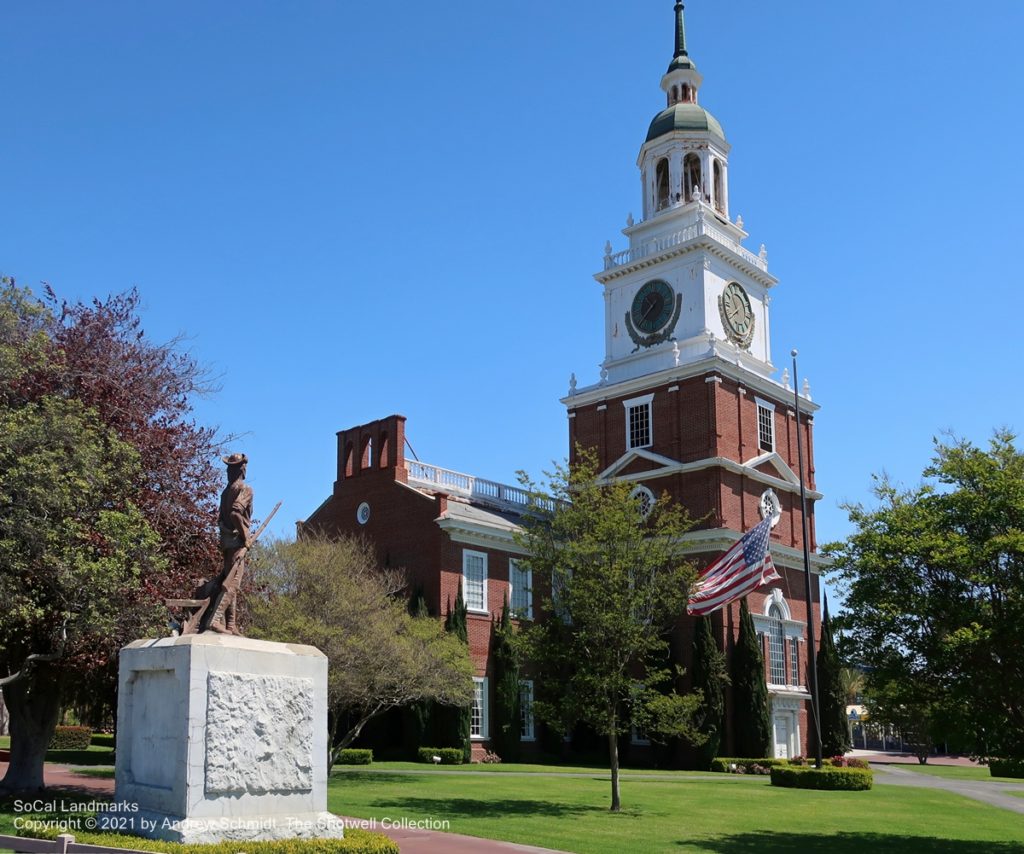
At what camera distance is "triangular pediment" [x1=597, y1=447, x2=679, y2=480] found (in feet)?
155

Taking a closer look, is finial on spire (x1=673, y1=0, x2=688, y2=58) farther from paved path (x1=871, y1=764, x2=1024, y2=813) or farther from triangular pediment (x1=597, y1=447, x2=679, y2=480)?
paved path (x1=871, y1=764, x2=1024, y2=813)

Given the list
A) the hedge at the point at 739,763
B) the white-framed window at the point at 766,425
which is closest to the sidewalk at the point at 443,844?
the hedge at the point at 739,763

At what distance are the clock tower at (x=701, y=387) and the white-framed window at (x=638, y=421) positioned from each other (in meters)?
0.06

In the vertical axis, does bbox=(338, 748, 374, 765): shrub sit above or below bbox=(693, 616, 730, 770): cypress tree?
below

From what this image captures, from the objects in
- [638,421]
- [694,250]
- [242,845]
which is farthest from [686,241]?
[242,845]

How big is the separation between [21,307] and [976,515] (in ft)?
65.4

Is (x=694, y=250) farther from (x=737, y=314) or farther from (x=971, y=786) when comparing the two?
(x=971, y=786)

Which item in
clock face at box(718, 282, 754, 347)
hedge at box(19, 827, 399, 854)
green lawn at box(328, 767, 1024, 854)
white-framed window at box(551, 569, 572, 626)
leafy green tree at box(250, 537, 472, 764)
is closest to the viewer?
hedge at box(19, 827, 399, 854)

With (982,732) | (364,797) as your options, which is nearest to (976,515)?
(982,732)

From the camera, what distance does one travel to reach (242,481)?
15484 millimetres

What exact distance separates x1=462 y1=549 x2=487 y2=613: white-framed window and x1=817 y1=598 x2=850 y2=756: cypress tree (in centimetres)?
1498

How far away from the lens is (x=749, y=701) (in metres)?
42.8

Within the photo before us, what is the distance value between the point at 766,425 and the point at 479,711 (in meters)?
19.3

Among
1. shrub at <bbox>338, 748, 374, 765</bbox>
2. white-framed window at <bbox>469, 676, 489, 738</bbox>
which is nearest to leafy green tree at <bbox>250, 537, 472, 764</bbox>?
shrub at <bbox>338, 748, 374, 765</bbox>
